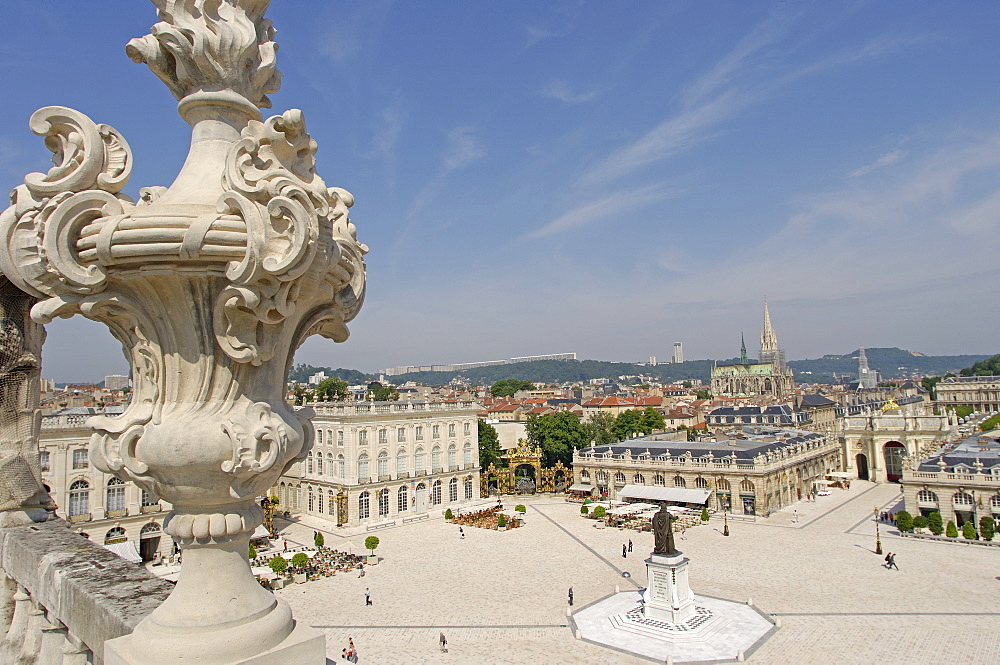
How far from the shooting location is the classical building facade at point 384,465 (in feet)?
140

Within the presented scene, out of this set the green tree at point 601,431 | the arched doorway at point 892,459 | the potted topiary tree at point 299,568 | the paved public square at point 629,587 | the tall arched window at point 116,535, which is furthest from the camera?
the green tree at point 601,431

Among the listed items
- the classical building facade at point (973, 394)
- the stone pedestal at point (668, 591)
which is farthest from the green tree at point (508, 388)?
the stone pedestal at point (668, 591)

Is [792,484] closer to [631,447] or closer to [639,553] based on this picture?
[631,447]

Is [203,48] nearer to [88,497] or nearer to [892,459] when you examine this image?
[88,497]

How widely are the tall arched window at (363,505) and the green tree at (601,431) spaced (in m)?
29.0

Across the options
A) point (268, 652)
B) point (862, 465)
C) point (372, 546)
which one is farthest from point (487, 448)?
point (268, 652)

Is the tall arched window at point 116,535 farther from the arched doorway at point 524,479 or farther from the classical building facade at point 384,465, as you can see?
the arched doorway at point 524,479

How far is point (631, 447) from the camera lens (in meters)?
52.6

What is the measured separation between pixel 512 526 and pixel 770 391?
502ft

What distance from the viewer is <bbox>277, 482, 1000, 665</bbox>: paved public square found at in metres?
20.7

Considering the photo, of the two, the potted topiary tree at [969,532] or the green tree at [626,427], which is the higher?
the green tree at [626,427]

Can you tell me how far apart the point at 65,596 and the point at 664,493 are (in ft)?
147

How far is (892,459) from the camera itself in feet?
196

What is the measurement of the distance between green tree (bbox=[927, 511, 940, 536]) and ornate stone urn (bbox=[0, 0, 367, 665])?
43088 mm
